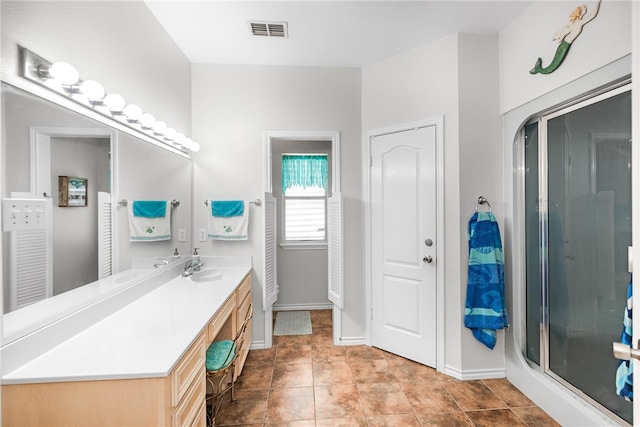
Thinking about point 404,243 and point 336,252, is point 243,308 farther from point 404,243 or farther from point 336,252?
point 404,243

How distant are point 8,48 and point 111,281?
1059mm

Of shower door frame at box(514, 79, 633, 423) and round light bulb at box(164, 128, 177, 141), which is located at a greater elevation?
round light bulb at box(164, 128, 177, 141)

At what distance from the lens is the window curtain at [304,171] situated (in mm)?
3705

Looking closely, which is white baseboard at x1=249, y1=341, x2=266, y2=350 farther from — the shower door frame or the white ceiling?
the white ceiling

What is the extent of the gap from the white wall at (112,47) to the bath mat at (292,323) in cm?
222

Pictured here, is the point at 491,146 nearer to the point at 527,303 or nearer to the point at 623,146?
the point at 623,146

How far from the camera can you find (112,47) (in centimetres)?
158

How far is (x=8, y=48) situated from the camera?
100 cm

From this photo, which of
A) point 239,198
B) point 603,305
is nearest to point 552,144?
point 603,305

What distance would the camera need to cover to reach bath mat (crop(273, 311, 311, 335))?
3.08 metres

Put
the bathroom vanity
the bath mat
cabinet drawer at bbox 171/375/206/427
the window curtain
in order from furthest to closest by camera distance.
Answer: the window curtain < the bath mat < cabinet drawer at bbox 171/375/206/427 < the bathroom vanity

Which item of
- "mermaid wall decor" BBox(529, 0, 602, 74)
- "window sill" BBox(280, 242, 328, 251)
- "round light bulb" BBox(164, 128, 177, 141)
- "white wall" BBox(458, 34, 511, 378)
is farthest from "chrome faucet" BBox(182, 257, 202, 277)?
"mermaid wall decor" BBox(529, 0, 602, 74)

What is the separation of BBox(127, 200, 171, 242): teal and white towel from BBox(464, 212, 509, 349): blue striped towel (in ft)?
7.51

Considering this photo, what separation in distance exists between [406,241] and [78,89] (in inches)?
90.8
